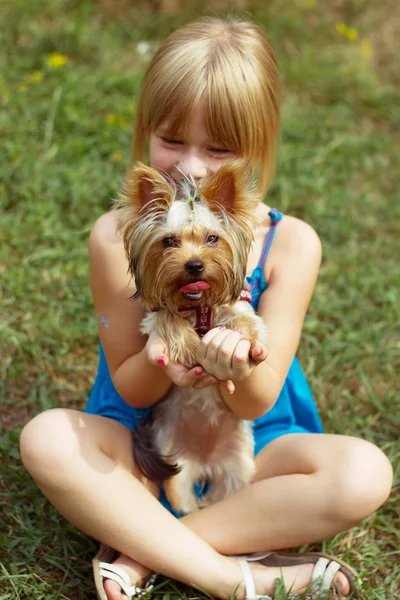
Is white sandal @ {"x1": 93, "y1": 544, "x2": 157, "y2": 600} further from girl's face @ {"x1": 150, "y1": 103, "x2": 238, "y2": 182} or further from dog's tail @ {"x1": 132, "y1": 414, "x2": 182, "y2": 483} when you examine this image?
girl's face @ {"x1": 150, "y1": 103, "x2": 238, "y2": 182}

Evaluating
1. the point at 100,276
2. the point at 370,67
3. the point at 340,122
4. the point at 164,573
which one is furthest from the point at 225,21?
the point at 370,67

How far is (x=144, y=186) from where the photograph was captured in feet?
7.75

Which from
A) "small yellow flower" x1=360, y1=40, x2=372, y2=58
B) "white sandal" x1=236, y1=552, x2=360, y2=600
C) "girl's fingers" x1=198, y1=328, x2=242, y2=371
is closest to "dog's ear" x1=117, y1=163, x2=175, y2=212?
"girl's fingers" x1=198, y1=328, x2=242, y2=371

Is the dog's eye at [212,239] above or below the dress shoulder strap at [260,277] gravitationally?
above

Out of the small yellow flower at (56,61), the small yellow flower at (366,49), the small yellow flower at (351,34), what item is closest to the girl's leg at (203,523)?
the small yellow flower at (56,61)

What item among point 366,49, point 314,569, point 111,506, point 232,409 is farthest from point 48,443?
point 366,49

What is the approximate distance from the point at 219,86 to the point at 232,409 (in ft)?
3.76

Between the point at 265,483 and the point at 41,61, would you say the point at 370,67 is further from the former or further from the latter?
the point at 265,483

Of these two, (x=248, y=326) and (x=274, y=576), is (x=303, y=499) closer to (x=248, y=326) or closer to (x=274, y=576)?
(x=274, y=576)

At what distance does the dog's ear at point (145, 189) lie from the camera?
2.33 meters

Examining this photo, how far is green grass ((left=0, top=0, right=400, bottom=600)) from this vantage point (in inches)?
128

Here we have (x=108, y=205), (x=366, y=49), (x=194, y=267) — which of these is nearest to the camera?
(x=194, y=267)

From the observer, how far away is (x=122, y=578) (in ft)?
9.20

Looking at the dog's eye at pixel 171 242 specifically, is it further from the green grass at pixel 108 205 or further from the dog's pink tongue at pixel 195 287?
the green grass at pixel 108 205
